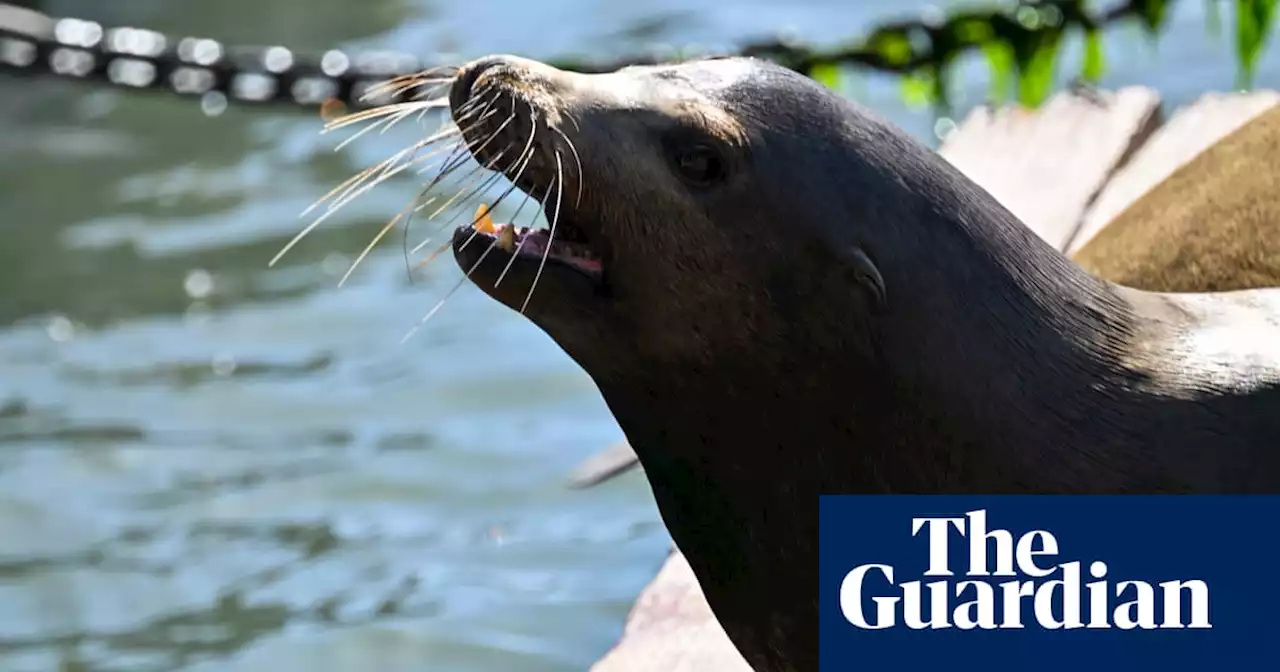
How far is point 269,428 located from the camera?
635 centimetres

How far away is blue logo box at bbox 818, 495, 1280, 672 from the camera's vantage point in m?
2.85

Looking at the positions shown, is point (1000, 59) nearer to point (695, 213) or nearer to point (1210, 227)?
point (1210, 227)

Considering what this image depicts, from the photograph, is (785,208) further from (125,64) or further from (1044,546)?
(125,64)

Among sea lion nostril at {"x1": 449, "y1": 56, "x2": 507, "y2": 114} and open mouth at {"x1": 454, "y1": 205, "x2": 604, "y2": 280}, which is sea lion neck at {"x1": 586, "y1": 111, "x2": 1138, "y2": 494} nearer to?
open mouth at {"x1": 454, "y1": 205, "x2": 604, "y2": 280}

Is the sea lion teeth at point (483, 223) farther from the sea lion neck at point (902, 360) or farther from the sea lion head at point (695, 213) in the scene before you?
the sea lion neck at point (902, 360)

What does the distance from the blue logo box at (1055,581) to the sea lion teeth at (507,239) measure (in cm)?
56

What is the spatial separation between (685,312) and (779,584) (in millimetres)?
431

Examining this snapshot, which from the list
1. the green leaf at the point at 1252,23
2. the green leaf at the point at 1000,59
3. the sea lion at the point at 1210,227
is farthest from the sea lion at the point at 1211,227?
the green leaf at the point at 1000,59

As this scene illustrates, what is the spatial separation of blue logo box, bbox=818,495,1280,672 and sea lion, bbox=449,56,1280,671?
0.15 feet

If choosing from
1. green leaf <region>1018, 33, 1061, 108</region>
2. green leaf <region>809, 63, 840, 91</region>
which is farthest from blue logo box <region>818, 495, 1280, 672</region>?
green leaf <region>809, 63, 840, 91</region>

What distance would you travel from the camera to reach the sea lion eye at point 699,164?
9.22 ft

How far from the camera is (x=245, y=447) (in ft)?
20.4

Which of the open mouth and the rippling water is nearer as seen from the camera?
the open mouth

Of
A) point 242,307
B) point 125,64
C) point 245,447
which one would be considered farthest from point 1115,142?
point 125,64
